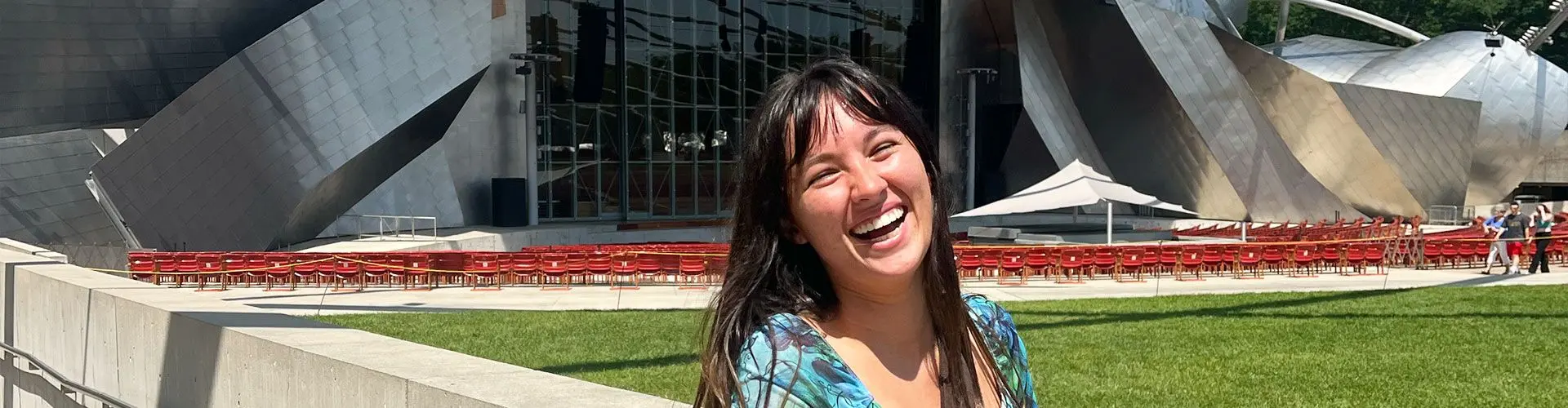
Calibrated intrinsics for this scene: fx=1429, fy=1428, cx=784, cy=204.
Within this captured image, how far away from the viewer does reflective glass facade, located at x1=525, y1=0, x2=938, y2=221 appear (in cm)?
3972

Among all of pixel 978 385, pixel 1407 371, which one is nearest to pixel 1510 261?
pixel 1407 371

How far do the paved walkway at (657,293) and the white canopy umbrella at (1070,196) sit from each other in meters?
6.03

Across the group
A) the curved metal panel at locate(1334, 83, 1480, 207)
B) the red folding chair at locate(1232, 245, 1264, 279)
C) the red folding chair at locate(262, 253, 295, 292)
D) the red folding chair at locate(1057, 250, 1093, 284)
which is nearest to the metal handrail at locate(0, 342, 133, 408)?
the red folding chair at locate(262, 253, 295, 292)

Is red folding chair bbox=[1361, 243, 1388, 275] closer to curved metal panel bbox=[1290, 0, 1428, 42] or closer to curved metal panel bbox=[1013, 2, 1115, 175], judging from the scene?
curved metal panel bbox=[1013, 2, 1115, 175]

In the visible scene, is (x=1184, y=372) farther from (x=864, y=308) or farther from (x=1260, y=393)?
(x=864, y=308)

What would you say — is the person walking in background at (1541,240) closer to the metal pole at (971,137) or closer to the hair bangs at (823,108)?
the metal pole at (971,137)

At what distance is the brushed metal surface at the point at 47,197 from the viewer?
24312 mm

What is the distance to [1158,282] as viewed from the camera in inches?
858

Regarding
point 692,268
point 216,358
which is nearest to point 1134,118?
point 692,268

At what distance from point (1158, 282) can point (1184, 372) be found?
464 inches

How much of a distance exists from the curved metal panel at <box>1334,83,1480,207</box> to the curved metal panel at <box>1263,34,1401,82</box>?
361cm

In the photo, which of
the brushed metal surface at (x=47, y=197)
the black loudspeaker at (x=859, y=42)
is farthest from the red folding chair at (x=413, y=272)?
the black loudspeaker at (x=859, y=42)

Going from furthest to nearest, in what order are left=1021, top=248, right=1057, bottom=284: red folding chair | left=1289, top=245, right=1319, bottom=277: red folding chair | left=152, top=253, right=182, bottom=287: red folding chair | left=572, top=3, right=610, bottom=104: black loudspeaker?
left=572, top=3, right=610, bottom=104: black loudspeaker → left=1289, top=245, right=1319, bottom=277: red folding chair → left=1021, top=248, right=1057, bottom=284: red folding chair → left=152, top=253, right=182, bottom=287: red folding chair

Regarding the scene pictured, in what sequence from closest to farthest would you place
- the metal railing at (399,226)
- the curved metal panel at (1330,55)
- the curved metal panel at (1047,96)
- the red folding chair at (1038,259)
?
1. the red folding chair at (1038,259)
2. the metal railing at (399,226)
3. the curved metal panel at (1047,96)
4. the curved metal panel at (1330,55)
